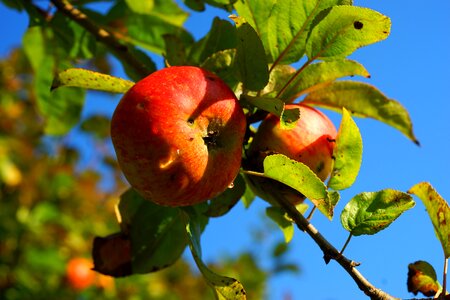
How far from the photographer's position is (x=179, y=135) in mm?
863

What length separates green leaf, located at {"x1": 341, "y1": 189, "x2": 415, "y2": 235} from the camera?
965 mm

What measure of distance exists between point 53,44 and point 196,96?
3.83ft

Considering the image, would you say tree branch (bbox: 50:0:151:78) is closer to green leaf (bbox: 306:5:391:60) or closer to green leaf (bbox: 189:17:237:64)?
green leaf (bbox: 189:17:237:64)

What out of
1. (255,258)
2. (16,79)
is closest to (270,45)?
(16,79)

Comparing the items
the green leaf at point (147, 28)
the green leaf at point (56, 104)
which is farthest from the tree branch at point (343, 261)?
the green leaf at point (56, 104)

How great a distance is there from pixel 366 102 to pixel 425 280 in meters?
0.43

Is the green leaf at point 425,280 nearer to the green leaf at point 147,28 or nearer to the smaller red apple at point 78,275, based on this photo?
the green leaf at point 147,28

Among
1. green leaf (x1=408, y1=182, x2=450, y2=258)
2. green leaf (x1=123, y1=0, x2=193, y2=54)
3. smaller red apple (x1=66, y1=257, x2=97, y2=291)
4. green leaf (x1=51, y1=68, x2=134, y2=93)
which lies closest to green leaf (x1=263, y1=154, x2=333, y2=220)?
green leaf (x1=408, y1=182, x2=450, y2=258)

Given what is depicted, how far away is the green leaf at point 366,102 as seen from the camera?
4.04 ft

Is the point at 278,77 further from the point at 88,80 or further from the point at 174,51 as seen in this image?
the point at 88,80

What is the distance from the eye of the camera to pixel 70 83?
1.04 meters

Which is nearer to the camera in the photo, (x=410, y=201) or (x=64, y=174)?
(x=410, y=201)

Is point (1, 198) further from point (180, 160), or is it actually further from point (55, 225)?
point (180, 160)

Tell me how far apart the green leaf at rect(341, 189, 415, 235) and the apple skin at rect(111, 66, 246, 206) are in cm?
24
